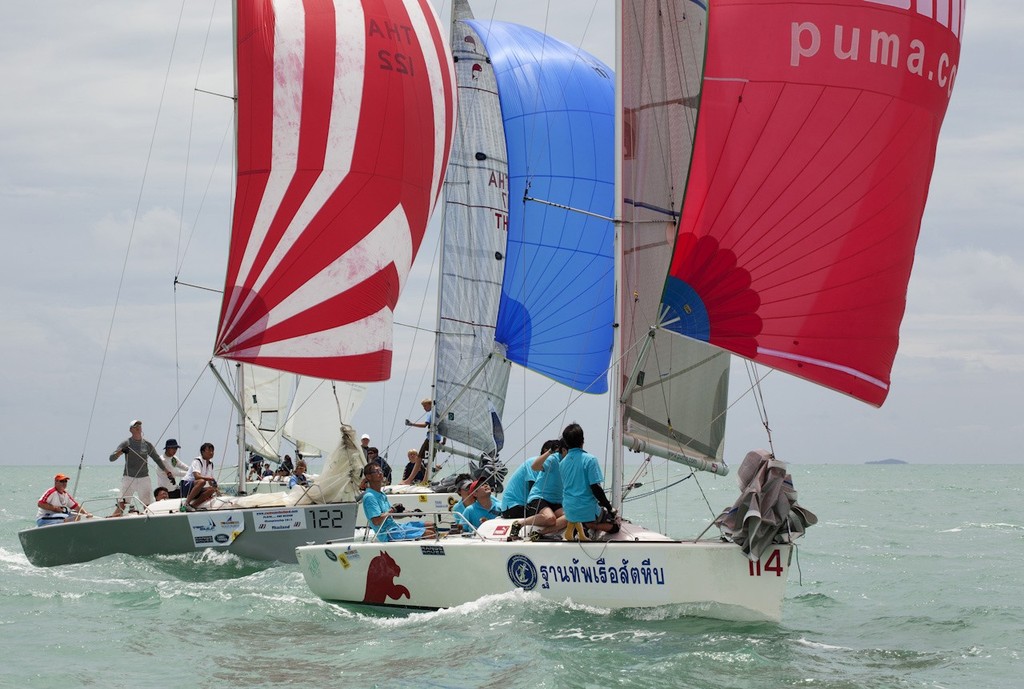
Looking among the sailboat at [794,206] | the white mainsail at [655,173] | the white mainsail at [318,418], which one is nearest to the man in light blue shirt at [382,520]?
the sailboat at [794,206]

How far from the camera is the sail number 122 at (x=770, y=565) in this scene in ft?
30.2

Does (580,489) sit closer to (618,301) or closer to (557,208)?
(618,301)

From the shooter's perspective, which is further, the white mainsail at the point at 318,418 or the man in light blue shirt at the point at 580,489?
the white mainsail at the point at 318,418

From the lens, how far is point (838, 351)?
988cm

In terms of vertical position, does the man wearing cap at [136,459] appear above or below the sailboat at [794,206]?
below

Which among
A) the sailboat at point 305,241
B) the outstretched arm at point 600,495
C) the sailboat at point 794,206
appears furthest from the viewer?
the sailboat at point 305,241

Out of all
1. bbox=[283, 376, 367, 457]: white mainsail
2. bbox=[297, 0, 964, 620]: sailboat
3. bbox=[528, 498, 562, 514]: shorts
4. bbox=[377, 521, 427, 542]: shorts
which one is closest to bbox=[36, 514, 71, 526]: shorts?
bbox=[377, 521, 427, 542]: shorts

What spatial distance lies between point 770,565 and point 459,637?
2445 millimetres

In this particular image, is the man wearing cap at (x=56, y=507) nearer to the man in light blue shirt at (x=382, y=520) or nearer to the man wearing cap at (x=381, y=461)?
the man in light blue shirt at (x=382, y=520)

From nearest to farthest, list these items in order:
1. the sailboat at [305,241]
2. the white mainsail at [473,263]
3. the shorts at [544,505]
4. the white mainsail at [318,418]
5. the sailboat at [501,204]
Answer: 1. the shorts at [544,505]
2. the sailboat at [305,241]
3. the sailboat at [501,204]
4. the white mainsail at [473,263]
5. the white mainsail at [318,418]

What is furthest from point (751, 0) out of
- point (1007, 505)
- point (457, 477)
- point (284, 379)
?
point (1007, 505)

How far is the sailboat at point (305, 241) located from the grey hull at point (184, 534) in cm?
2

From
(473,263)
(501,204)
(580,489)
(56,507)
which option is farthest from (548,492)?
(501,204)

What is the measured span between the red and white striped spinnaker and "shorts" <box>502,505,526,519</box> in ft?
13.3
